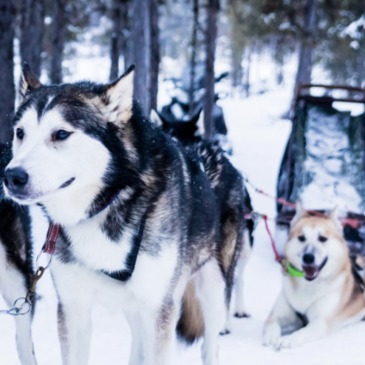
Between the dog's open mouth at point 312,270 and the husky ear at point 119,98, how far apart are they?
2397 millimetres

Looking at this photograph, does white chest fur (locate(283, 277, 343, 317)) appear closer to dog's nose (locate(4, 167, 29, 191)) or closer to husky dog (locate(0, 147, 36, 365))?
husky dog (locate(0, 147, 36, 365))

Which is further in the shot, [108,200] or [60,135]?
[108,200]

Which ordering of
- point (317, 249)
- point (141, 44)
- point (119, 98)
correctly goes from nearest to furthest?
point (119, 98), point (317, 249), point (141, 44)

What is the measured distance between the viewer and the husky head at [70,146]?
1.84 meters

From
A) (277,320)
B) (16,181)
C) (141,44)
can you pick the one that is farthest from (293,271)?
(141,44)

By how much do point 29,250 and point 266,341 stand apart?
187 centimetres

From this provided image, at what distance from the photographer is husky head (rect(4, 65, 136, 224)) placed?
1.84 metres

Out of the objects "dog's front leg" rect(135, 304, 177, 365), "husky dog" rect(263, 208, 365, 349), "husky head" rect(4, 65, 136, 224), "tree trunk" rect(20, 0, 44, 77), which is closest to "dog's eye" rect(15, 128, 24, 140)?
"husky head" rect(4, 65, 136, 224)

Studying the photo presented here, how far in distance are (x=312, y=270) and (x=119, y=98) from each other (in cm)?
247

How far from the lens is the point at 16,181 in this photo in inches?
71.5

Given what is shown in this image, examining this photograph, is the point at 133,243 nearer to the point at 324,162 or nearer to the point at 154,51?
the point at 324,162

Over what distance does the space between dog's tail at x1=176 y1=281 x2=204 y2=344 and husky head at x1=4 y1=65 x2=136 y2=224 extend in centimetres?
122

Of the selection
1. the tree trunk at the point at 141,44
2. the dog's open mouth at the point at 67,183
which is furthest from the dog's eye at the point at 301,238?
the tree trunk at the point at 141,44

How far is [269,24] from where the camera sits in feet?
50.6
